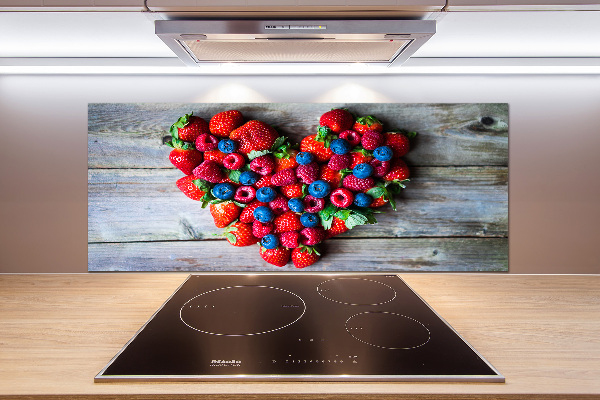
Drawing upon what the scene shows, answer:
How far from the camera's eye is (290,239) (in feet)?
3.68

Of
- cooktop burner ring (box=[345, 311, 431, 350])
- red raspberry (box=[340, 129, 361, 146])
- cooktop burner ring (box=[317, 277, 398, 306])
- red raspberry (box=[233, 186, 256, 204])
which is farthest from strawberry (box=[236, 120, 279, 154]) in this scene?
cooktop burner ring (box=[345, 311, 431, 350])

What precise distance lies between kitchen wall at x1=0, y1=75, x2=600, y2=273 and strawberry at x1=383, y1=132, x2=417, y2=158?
5.3 inches

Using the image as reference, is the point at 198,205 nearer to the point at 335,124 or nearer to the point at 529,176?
the point at 335,124

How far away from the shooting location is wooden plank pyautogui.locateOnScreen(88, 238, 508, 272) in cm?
121

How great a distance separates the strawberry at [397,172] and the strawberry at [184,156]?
0.57 metres

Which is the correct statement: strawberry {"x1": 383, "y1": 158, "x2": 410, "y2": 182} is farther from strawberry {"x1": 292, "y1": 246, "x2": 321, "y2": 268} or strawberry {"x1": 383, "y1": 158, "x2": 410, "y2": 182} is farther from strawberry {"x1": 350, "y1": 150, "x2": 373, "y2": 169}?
strawberry {"x1": 292, "y1": 246, "x2": 321, "y2": 268}

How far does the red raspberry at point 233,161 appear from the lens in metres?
1.09

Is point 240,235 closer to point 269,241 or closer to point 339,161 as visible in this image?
point 269,241

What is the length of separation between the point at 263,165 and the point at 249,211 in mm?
145

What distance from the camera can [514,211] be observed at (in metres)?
1.20

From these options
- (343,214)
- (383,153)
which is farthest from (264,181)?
(383,153)

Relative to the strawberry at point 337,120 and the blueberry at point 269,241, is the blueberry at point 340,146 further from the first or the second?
the blueberry at point 269,241

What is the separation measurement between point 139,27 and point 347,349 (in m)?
0.82

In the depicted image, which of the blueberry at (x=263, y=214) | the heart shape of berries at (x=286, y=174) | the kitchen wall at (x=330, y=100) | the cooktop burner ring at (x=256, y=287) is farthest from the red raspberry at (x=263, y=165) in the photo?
the cooktop burner ring at (x=256, y=287)
